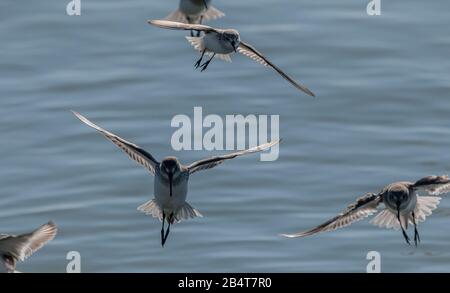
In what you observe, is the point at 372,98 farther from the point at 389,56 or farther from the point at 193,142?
the point at 193,142

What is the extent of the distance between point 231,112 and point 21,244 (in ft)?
33.8

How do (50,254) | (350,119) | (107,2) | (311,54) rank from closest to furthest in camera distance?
(50,254) → (350,119) → (311,54) → (107,2)

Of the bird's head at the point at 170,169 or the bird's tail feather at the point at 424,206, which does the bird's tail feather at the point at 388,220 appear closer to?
the bird's tail feather at the point at 424,206

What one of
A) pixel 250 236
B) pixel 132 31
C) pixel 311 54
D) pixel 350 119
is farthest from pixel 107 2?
pixel 250 236

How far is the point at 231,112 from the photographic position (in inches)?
1087

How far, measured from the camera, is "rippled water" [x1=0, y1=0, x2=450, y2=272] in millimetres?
23672

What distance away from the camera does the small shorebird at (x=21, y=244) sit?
17.6 meters

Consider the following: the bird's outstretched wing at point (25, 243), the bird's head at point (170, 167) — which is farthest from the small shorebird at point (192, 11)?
the bird's outstretched wing at point (25, 243)

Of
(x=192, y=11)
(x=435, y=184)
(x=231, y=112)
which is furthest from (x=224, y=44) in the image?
(x=231, y=112)

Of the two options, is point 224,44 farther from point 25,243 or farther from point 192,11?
point 25,243

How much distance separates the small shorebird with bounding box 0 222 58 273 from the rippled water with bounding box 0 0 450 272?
200 inches

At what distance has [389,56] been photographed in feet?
99.1

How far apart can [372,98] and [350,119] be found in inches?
37.3

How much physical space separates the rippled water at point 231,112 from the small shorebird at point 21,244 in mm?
5087
